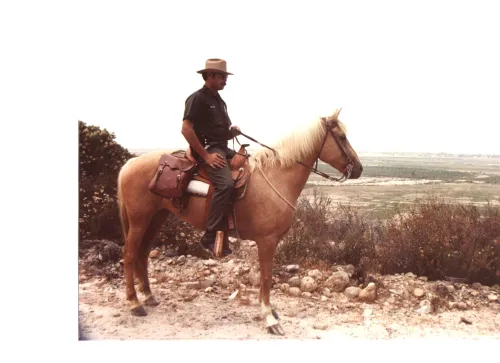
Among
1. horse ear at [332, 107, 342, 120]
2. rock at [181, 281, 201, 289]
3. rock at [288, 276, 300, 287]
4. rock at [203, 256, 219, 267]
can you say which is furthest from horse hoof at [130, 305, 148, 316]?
horse ear at [332, 107, 342, 120]

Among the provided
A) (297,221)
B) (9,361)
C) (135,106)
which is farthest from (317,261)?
(9,361)

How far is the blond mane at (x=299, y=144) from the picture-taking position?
11.6ft

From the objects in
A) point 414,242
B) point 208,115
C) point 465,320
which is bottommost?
point 465,320

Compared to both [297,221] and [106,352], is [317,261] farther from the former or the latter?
[106,352]

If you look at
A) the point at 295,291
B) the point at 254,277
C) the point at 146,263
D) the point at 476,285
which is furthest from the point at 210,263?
the point at 476,285

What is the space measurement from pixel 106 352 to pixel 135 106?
2.45 meters

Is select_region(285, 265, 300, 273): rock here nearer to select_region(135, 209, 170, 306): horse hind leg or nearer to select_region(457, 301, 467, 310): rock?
select_region(135, 209, 170, 306): horse hind leg

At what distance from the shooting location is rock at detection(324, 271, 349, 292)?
3.98 m

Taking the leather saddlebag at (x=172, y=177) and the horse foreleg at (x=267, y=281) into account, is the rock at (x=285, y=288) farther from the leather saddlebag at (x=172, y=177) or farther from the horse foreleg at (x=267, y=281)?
the leather saddlebag at (x=172, y=177)

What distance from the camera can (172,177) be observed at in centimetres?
358

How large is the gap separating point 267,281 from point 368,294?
1.06m

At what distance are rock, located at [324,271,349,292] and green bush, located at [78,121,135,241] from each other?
2.35 meters

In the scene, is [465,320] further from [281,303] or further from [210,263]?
[210,263]

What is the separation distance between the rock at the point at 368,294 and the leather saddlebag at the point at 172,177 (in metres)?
2.01
